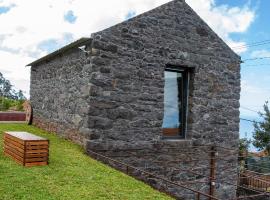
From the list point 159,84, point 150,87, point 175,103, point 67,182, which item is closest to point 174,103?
point 175,103

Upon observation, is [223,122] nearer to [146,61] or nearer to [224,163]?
[224,163]

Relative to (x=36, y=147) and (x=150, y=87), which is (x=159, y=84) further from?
(x=36, y=147)

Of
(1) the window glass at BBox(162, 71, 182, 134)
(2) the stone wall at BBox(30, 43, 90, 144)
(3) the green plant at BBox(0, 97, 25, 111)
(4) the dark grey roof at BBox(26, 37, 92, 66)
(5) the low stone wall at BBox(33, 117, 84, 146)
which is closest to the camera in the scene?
(4) the dark grey roof at BBox(26, 37, 92, 66)

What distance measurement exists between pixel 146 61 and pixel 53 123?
3985 millimetres

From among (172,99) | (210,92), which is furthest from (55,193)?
(210,92)

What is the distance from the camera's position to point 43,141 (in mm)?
8125

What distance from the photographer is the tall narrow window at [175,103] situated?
11570mm

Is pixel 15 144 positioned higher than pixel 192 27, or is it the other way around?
pixel 192 27

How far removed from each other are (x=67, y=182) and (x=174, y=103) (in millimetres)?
5420

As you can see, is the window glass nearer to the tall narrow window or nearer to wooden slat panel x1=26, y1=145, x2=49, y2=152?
the tall narrow window

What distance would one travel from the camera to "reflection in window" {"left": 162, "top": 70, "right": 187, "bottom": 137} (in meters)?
11.6

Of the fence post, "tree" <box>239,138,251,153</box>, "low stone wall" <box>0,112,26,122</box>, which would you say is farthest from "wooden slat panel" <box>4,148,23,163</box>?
"tree" <box>239,138,251,153</box>

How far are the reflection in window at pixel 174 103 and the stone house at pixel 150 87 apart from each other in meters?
0.03

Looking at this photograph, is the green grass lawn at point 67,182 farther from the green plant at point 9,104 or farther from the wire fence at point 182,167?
the green plant at point 9,104
